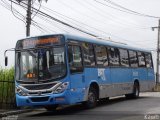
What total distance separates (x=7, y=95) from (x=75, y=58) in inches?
171

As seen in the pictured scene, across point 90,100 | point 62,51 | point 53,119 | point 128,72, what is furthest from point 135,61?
point 53,119

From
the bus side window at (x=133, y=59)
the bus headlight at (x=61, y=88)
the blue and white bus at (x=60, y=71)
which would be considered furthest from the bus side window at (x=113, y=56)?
the bus headlight at (x=61, y=88)

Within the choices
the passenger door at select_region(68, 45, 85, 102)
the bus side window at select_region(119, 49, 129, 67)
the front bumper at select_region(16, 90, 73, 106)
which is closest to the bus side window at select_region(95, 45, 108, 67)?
the passenger door at select_region(68, 45, 85, 102)

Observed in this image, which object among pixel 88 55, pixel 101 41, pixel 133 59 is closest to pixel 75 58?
pixel 88 55

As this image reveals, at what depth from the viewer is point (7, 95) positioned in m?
20.0

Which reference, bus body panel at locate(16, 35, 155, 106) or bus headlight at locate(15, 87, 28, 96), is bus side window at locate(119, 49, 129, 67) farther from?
bus headlight at locate(15, 87, 28, 96)

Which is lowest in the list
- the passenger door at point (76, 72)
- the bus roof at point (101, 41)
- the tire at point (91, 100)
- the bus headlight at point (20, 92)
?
the tire at point (91, 100)

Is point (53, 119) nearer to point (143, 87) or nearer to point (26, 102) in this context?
point (26, 102)

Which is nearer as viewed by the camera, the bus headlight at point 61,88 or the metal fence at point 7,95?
the bus headlight at point 61,88

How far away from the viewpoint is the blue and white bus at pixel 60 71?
16.5 m

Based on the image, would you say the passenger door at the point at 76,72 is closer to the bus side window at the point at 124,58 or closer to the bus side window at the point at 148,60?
the bus side window at the point at 124,58

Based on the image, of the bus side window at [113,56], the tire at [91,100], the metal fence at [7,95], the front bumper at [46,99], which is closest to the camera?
the front bumper at [46,99]

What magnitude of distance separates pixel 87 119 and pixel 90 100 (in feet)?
12.6

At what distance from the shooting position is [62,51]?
16797 millimetres
